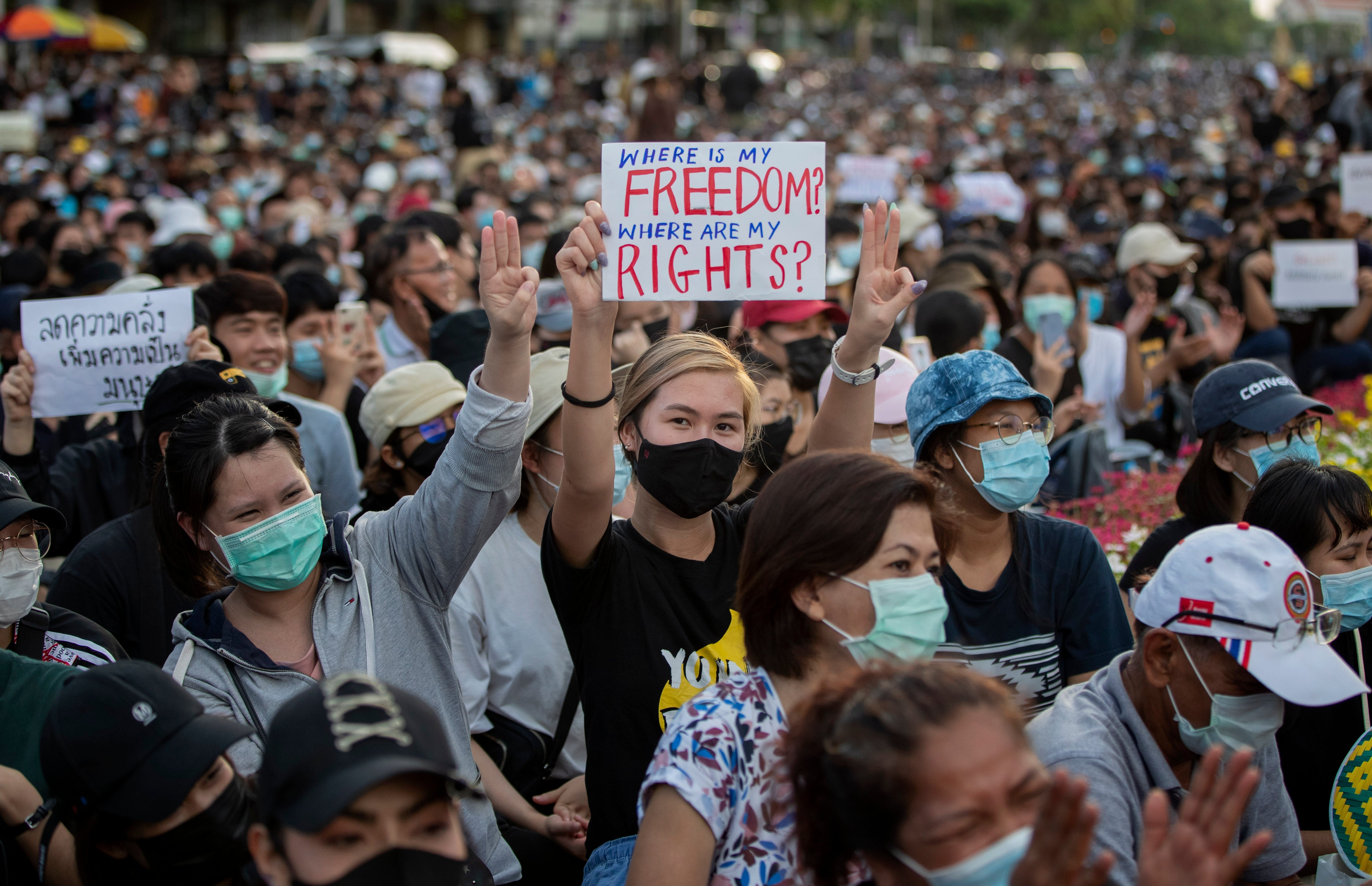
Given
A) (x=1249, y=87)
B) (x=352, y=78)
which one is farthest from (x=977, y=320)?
(x=352, y=78)

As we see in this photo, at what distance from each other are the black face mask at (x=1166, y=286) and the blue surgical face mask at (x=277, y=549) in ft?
22.6

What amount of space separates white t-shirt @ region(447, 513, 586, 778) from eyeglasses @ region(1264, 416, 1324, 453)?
248 cm

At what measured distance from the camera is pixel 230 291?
17.5ft

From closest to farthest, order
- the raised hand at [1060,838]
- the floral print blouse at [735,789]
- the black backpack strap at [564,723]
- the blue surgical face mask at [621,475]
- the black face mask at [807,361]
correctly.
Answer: the raised hand at [1060,838] → the floral print blouse at [735,789] → the black backpack strap at [564,723] → the blue surgical face mask at [621,475] → the black face mask at [807,361]

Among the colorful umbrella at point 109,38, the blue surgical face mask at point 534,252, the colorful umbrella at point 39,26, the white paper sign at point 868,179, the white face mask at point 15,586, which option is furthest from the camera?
the colorful umbrella at point 109,38

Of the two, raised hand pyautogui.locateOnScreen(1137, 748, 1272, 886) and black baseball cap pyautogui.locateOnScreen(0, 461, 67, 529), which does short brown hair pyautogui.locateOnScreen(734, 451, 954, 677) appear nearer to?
raised hand pyautogui.locateOnScreen(1137, 748, 1272, 886)

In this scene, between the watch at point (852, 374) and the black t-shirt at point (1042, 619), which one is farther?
the watch at point (852, 374)

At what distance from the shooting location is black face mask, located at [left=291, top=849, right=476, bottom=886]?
1.92 metres

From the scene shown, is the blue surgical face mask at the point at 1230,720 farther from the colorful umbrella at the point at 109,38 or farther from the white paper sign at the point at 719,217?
the colorful umbrella at the point at 109,38

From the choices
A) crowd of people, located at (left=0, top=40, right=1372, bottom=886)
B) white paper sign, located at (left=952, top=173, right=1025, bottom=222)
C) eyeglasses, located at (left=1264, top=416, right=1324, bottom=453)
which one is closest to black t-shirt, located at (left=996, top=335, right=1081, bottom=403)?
crowd of people, located at (left=0, top=40, right=1372, bottom=886)

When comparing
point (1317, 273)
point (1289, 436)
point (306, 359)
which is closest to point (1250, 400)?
point (1289, 436)

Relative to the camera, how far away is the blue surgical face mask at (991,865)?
1.91 metres

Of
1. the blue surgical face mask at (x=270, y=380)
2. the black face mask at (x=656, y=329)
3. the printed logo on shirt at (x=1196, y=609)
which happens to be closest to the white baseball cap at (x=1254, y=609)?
the printed logo on shirt at (x=1196, y=609)

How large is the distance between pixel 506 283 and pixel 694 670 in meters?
1.04
